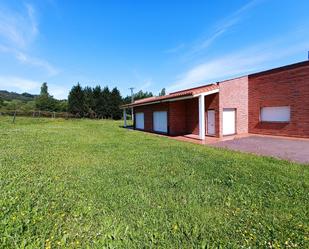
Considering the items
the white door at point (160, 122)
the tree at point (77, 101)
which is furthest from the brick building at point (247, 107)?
the tree at point (77, 101)

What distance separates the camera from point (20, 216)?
9.89ft

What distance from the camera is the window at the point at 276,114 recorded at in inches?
503

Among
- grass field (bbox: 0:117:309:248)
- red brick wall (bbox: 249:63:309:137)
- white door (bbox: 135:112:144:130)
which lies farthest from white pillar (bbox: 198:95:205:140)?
white door (bbox: 135:112:144:130)

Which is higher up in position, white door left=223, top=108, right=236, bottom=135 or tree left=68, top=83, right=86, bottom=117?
tree left=68, top=83, right=86, bottom=117

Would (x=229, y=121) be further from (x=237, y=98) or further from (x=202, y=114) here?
(x=202, y=114)

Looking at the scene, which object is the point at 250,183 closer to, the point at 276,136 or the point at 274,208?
the point at 274,208

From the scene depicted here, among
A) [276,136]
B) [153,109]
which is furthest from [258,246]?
[153,109]

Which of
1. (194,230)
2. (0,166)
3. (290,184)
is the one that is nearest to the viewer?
(194,230)

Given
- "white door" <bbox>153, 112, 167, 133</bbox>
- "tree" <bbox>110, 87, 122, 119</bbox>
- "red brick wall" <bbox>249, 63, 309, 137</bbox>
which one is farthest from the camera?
"tree" <bbox>110, 87, 122, 119</bbox>

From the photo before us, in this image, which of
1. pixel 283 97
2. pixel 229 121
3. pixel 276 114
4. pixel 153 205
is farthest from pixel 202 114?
pixel 153 205

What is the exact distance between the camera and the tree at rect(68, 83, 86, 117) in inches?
1660

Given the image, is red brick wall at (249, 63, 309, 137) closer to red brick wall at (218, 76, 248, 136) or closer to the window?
the window

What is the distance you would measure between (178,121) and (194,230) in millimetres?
12609

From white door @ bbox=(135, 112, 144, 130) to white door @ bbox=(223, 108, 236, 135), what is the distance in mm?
8672
